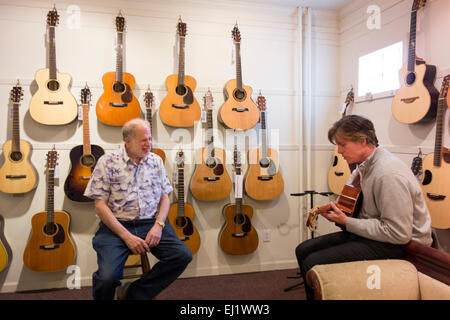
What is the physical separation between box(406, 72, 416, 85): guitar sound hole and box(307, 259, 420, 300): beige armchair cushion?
1.40 meters

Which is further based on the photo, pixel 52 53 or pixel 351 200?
pixel 52 53

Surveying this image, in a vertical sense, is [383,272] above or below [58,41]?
below

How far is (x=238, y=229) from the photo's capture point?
2.89 meters

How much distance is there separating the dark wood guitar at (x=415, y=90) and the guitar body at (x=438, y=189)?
31 cm

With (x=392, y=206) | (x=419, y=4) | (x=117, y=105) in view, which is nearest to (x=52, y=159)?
(x=117, y=105)

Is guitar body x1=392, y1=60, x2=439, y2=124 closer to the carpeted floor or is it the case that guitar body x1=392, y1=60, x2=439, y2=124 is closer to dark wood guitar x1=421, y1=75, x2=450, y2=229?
dark wood guitar x1=421, y1=75, x2=450, y2=229

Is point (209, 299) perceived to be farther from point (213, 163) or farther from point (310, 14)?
point (310, 14)

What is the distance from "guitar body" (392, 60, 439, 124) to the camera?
2109 mm

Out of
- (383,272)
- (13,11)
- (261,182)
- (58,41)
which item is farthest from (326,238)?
(13,11)

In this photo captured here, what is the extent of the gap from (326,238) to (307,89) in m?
1.76

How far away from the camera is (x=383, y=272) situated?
137 cm

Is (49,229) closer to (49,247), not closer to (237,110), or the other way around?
(49,247)

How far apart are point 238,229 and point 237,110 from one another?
3.62ft

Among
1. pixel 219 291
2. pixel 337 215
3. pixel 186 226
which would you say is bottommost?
pixel 219 291
